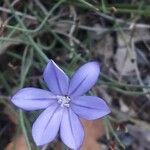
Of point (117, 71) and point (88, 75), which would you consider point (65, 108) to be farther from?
point (117, 71)

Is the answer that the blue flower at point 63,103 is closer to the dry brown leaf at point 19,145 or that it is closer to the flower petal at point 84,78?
the flower petal at point 84,78

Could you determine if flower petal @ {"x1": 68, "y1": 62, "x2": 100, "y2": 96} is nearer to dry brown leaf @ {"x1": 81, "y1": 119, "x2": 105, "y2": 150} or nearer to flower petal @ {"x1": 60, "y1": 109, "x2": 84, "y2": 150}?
flower petal @ {"x1": 60, "y1": 109, "x2": 84, "y2": 150}

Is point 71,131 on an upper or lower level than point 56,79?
lower

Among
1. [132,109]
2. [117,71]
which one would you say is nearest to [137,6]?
[117,71]

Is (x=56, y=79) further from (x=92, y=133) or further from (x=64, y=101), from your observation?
(x=92, y=133)

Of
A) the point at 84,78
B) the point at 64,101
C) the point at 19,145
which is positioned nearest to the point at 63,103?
the point at 64,101

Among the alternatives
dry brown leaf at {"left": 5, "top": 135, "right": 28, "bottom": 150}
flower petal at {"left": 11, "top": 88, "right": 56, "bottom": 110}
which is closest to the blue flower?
flower petal at {"left": 11, "top": 88, "right": 56, "bottom": 110}
